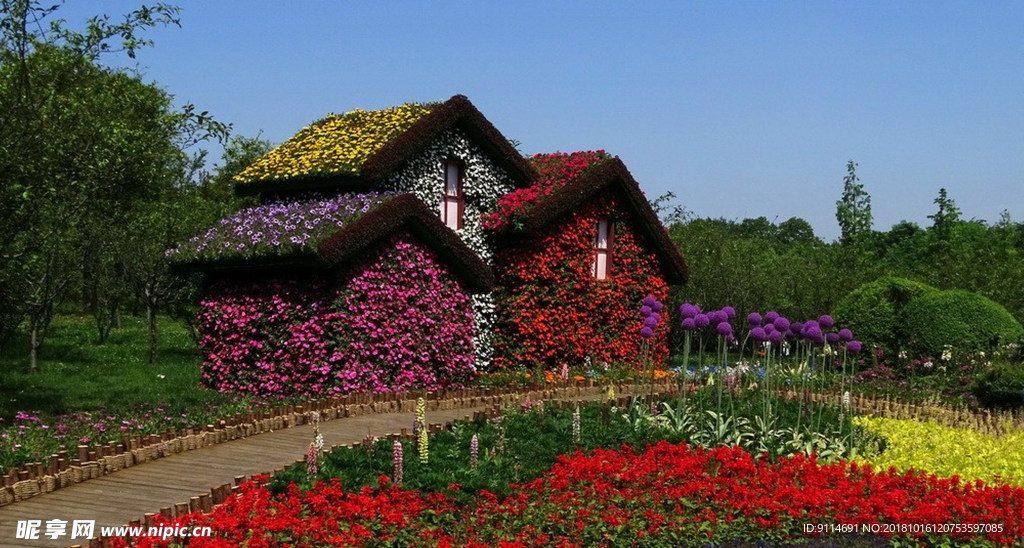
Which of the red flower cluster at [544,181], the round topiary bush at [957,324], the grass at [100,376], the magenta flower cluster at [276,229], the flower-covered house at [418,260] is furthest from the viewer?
the round topiary bush at [957,324]

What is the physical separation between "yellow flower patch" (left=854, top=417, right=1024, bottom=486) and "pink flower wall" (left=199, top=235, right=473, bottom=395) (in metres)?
8.08

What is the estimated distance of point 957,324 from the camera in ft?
77.9

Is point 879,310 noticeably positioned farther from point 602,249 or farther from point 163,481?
point 163,481

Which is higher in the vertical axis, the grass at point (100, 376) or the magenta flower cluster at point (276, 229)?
the magenta flower cluster at point (276, 229)

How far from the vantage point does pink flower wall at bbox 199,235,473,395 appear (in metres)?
19.0

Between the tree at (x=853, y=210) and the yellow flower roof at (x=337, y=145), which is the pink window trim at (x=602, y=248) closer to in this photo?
the yellow flower roof at (x=337, y=145)

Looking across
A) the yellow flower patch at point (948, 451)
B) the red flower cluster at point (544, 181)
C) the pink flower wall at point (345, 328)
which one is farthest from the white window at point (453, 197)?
the yellow flower patch at point (948, 451)

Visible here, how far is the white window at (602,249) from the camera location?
25172 millimetres

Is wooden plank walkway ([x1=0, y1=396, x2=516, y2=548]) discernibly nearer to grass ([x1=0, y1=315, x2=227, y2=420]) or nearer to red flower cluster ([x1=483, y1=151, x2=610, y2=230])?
grass ([x1=0, y1=315, x2=227, y2=420])

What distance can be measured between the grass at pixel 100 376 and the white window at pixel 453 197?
19.8ft

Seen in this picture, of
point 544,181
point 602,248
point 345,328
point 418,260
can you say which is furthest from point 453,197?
point 345,328

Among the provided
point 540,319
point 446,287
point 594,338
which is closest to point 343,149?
point 446,287

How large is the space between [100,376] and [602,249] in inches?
440

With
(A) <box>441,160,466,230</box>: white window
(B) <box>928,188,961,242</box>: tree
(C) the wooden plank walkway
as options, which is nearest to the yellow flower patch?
(C) the wooden plank walkway
